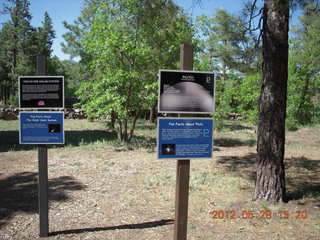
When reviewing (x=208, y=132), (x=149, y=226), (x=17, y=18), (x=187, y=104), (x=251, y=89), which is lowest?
(x=149, y=226)

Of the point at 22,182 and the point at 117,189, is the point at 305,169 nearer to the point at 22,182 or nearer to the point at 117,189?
the point at 117,189

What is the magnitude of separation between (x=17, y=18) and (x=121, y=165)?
2977 centimetres

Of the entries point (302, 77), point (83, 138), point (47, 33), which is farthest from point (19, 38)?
point (302, 77)

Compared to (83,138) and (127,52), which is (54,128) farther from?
(83,138)

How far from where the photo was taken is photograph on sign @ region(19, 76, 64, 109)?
3.21 metres

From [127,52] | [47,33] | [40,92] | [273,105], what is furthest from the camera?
[47,33]

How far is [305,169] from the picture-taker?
7051 mm

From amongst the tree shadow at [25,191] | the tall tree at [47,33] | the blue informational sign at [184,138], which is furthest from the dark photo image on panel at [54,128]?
the tall tree at [47,33]

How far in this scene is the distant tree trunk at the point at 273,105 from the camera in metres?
4.46

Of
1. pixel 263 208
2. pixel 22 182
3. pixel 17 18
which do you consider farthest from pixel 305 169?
pixel 17 18

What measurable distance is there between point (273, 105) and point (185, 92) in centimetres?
232

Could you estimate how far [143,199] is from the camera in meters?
4.95
